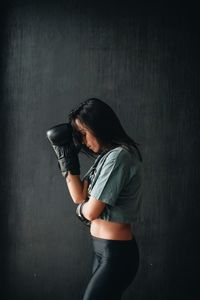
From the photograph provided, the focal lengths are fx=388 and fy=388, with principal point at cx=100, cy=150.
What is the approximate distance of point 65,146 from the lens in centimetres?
194

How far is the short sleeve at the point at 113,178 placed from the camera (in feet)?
5.34

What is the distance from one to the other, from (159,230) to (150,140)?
60cm

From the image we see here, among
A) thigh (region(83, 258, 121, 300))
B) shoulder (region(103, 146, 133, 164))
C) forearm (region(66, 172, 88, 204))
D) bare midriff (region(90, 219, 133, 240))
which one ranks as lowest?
thigh (region(83, 258, 121, 300))

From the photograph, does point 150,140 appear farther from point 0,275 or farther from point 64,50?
point 0,275

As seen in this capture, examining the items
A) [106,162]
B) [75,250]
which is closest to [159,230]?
[75,250]

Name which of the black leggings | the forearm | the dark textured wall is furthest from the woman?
the dark textured wall

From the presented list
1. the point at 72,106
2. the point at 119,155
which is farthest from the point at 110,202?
the point at 72,106

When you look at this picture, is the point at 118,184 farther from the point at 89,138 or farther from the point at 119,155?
the point at 89,138

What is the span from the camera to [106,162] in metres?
1.66

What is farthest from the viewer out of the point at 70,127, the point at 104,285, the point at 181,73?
the point at 181,73

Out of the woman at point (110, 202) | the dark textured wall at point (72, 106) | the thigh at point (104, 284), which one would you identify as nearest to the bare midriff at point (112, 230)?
A: the woman at point (110, 202)

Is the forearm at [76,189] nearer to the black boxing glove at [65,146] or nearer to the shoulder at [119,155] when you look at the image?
the black boxing glove at [65,146]

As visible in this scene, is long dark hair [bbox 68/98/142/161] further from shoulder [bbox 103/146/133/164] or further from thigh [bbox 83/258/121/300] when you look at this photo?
thigh [bbox 83/258/121/300]

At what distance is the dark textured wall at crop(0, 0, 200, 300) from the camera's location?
2539 mm
